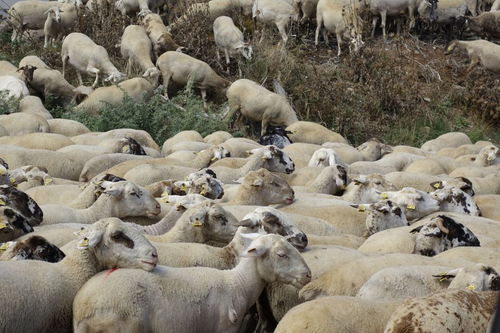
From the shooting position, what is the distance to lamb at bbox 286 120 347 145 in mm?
15516

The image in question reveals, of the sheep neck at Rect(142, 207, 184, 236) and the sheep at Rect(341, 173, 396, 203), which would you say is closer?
the sheep neck at Rect(142, 207, 184, 236)

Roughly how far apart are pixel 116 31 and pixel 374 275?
48.5 feet

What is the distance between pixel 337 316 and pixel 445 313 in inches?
25.6

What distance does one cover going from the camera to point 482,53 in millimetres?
21250

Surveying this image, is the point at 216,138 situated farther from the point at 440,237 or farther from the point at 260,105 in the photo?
the point at 440,237

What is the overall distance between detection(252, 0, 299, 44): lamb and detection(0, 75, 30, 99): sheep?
20.8 feet

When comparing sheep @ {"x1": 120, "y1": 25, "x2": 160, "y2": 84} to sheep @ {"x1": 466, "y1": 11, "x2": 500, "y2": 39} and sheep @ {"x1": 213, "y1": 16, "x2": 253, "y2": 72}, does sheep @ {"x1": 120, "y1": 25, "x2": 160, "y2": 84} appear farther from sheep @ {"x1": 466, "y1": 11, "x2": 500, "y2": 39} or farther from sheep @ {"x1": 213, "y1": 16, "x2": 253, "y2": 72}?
sheep @ {"x1": 466, "y1": 11, "x2": 500, "y2": 39}

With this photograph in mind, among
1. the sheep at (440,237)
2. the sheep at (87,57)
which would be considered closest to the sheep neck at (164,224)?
the sheep at (440,237)

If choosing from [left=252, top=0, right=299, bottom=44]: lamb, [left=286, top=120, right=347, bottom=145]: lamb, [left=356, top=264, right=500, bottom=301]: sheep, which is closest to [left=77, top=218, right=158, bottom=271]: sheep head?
[left=356, top=264, right=500, bottom=301]: sheep

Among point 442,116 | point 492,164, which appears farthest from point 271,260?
point 442,116

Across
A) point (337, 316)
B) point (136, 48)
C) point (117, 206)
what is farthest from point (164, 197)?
point (136, 48)

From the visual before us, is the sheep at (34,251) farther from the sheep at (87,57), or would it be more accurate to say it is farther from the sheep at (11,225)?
the sheep at (87,57)

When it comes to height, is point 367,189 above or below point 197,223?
below

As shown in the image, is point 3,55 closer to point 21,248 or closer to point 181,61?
point 181,61
